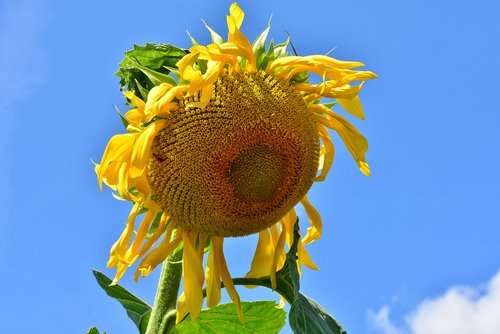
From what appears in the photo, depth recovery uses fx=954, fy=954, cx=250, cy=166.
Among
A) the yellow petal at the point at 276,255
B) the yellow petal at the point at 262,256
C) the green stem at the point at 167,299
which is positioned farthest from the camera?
the yellow petal at the point at 262,256

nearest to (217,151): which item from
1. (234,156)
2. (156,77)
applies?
(234,156)

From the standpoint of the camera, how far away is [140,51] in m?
5.31

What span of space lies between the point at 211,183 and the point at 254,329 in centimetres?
118

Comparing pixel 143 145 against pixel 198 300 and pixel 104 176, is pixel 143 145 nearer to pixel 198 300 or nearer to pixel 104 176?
pixel 104 176

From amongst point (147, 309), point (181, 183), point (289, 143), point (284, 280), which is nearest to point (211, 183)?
point (181, 183)

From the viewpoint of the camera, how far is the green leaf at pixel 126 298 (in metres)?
5.80

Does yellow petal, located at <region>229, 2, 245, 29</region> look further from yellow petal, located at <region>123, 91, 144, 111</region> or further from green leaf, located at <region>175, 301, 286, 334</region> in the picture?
green leaf, located at <region>175, 301, 286, 334</region>

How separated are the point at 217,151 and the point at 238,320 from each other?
1.24 m

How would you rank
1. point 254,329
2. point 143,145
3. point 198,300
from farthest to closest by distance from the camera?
point 254,329 < point 198,300 < point 143,145

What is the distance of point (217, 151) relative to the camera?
16.3ft

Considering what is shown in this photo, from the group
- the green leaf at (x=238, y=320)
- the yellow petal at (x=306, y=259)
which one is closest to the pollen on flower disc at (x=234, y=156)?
the green leaf at (x=238, y=320)

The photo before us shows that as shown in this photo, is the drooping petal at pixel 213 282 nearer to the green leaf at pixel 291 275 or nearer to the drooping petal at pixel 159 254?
the drooping petal at pixel 159 254

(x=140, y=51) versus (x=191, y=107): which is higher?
(x=140, y=51)

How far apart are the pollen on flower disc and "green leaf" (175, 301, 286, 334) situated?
64cm
